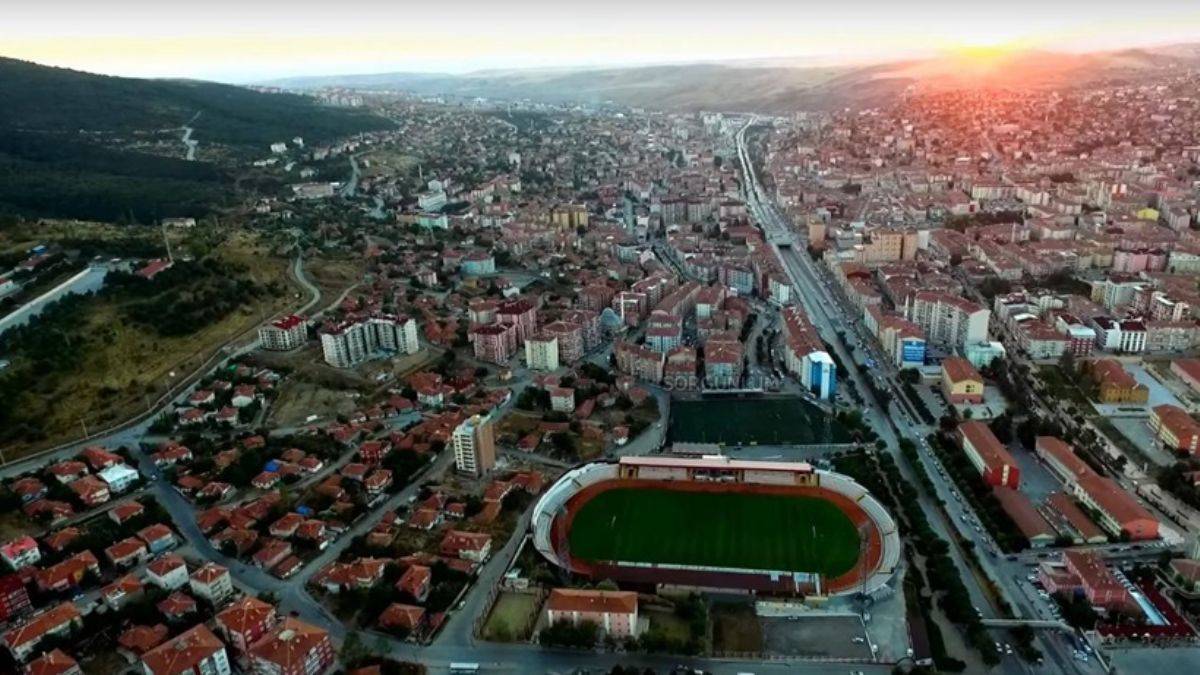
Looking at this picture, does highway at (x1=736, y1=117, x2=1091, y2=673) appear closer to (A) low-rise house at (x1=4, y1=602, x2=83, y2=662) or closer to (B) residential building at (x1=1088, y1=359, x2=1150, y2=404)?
(B) residential building at (x1=1088, y1=359, x2=1150, y2=404)

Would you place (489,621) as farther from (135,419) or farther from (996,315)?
(996,315)

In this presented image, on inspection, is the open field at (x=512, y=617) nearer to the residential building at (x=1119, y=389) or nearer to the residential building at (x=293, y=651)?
the residential building at (x=293, y=651)

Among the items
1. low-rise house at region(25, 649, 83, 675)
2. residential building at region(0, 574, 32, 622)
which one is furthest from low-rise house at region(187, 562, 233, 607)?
residential building at region(0, 574, 32, 622)

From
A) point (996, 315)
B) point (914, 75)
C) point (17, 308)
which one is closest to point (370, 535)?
point (17, 308)

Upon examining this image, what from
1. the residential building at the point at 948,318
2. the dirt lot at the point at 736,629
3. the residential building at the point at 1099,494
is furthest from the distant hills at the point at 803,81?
the dirt lot at the point at 736,629

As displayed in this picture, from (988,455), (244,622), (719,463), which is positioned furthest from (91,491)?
(988,455)
